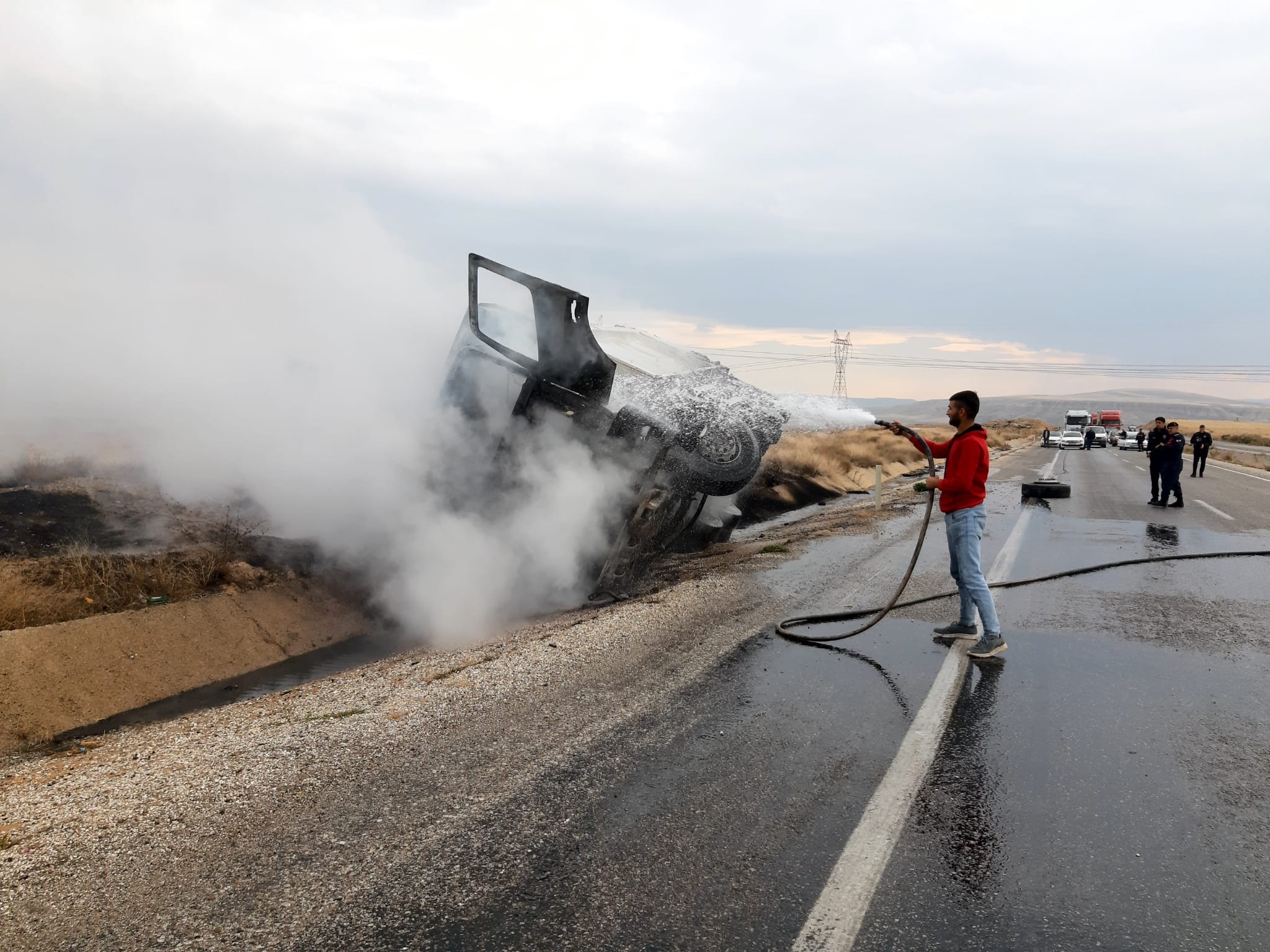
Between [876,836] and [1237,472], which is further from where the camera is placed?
[1237,472]

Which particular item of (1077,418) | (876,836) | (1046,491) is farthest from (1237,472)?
(1077,418)

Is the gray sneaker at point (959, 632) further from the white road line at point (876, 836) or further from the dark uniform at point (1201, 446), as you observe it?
the dark uniform at point (1201, 446)

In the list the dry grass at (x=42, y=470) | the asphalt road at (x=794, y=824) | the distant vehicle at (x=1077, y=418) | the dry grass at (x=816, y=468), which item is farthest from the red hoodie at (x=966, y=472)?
the distant vehicle at (x=1077, y=418)

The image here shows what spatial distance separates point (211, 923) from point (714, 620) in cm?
435

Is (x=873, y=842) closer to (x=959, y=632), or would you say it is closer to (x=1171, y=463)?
(x=959, y=632)

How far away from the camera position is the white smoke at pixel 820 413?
7.59 m

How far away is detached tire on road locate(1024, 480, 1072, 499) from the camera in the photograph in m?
16.1

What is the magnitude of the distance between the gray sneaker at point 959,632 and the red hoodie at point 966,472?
0.82 meters

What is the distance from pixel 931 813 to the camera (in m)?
3.30

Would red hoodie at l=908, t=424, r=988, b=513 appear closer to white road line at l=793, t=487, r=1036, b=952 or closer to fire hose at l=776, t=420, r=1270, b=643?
fire hose at l=776, t=420, r=1270, b=643

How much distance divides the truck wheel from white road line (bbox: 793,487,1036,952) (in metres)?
4.19

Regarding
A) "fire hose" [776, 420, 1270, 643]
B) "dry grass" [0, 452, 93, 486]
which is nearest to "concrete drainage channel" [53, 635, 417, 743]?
"fire hose" [776, 420, 1270, 643]

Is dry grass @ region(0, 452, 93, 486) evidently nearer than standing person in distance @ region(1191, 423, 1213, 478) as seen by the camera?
Yes

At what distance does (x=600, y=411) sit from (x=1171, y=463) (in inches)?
434
